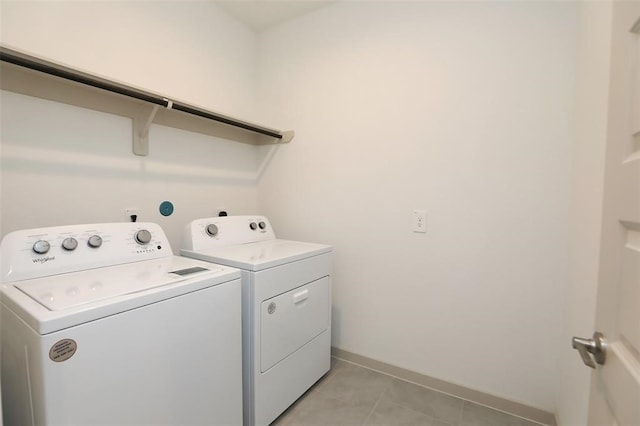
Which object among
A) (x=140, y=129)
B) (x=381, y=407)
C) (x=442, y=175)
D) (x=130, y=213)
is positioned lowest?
(x=381, y=407)

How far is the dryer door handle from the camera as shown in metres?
1.48

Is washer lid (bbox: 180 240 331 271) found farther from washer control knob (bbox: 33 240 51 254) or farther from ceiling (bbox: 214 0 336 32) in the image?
ceiling (bbox: 214 0 336 32)

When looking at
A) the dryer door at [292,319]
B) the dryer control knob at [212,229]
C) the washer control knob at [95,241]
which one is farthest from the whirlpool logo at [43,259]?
the dryer door at [292,319]

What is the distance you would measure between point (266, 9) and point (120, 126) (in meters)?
1.25

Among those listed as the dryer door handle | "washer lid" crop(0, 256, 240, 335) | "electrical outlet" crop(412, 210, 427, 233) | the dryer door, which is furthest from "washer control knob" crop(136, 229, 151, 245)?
"electrical outlet" crop(412, 210, 427, 233)

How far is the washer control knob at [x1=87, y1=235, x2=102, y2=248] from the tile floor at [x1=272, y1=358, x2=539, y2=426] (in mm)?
1143

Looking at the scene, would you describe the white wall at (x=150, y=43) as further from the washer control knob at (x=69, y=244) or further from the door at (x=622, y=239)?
the door at (x=622, y=239)

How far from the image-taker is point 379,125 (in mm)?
1788

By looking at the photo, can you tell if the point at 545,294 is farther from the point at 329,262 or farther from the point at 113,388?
the point at 113,388

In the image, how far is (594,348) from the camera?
562 mm

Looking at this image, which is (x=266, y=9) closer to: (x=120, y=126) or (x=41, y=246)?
(x=120, y=126)

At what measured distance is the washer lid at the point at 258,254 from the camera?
1295 millimetres

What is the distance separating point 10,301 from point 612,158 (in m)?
1.47

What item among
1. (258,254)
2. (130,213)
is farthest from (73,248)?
(258,254)
